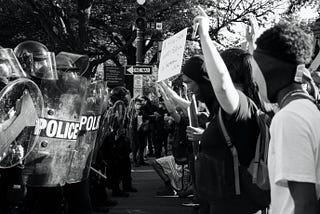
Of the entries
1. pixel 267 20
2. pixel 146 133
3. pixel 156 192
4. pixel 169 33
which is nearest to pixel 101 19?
pixel 169 33

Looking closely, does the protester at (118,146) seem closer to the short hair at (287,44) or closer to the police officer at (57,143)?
the police officer at (57,143)

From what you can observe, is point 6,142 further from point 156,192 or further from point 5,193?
point 156,192

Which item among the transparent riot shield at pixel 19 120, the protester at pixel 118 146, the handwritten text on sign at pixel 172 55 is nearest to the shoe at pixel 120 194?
the protester at pixel 118 146

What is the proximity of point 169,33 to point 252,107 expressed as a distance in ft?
74.3

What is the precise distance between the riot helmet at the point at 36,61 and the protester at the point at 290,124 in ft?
9.37

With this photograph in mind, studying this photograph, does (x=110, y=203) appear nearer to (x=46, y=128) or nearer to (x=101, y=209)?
(x=101, y=209)

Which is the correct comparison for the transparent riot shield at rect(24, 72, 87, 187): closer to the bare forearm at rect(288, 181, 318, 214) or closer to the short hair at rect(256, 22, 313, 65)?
the short hair at rect(256, 22, 313, 65)

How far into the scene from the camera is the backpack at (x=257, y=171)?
2.98m

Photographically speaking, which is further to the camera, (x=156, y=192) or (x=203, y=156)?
(x=156, y=192)

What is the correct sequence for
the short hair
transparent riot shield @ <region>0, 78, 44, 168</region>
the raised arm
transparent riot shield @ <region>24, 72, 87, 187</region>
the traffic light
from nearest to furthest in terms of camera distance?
the short hair → the raised arm → transparent riot shield @ <region>0, 78, 44, 168</region> → transparent riot shield @ <region>24, 72, 87, 187</region> → the traffic light

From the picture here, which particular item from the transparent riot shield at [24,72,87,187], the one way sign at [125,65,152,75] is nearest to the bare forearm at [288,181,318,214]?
the transparent riot shield at [24,72,87,187]

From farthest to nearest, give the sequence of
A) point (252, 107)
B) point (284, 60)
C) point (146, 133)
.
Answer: point (146, 133), point (252, 107), point (284, 60)

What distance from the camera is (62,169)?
4.91 metres

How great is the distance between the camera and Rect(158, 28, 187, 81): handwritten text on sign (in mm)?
4480
